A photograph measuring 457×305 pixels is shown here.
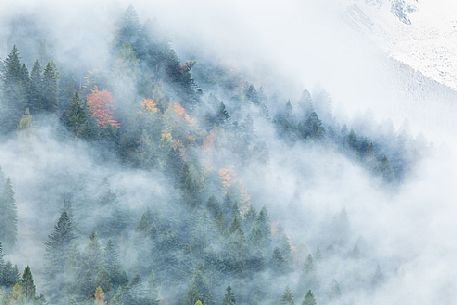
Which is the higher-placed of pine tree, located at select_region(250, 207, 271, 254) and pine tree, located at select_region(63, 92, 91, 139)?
pine tree, located at select_region(250, 207, 271, 254)

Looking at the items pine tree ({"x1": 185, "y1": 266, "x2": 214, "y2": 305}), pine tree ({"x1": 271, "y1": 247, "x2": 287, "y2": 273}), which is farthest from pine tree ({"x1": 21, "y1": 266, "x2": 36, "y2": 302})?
pine tree ({"x1": 271, "y1": 247, "x2": 287, "y2": 273})

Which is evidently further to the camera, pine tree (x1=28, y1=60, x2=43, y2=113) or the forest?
pine tree (x1=28, y1=60, x2=43, y2=113)

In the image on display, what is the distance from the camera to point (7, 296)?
10906 cm

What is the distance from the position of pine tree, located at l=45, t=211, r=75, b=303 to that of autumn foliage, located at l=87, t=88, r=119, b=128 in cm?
3706

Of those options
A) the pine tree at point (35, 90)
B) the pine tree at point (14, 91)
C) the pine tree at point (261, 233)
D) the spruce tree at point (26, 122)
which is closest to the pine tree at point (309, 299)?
the pine tree at point (261, 233)

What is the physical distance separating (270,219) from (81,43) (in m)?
54.6

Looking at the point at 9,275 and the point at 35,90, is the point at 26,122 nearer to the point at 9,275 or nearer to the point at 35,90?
the point at 35,90

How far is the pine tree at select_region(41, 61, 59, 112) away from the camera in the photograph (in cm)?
15312

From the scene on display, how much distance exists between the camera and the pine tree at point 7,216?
127 metres

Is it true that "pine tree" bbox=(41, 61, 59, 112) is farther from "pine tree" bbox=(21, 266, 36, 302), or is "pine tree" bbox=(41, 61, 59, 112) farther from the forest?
"pine tree" bbox=(21, 266, 36, 302)

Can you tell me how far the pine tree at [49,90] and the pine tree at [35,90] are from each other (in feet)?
2.35

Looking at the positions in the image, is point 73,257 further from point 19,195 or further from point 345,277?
point 345,277

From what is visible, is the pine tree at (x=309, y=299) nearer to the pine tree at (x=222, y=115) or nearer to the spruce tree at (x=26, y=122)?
the spruce tree at (x=26, y=122)

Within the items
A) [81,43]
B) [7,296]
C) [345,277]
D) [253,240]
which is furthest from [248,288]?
[81,43]
